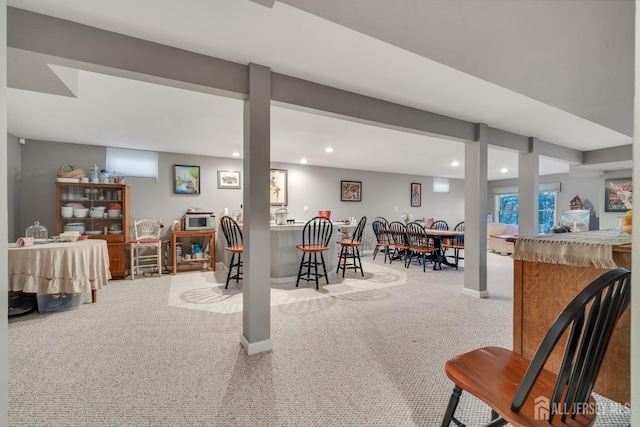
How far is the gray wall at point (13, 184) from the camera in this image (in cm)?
400

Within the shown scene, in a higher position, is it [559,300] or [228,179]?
[228,179]

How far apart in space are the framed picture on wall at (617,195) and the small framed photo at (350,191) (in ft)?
17.8

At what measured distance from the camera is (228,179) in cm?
574

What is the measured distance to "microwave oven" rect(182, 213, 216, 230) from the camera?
5059mm

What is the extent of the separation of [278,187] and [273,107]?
10.9 ft

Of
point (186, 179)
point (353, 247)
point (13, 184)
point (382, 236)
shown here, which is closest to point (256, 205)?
point (353, 247)

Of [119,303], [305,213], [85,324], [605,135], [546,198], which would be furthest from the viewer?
[546,198]

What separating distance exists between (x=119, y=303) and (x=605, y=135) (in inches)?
272

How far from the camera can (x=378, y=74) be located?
7.41ft

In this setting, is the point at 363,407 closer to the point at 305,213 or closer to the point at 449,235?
the point at 449,235

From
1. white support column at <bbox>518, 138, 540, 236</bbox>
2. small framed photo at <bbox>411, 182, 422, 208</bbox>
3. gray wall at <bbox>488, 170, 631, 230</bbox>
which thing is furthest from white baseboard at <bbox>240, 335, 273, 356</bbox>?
gray wall at <bbox>488, 170, 631, 230</bbox>

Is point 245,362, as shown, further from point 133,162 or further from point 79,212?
point 133,162

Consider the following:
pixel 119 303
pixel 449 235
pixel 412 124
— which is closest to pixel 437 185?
pixel 449 235

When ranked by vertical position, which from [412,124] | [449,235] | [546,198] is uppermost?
[412,124]
